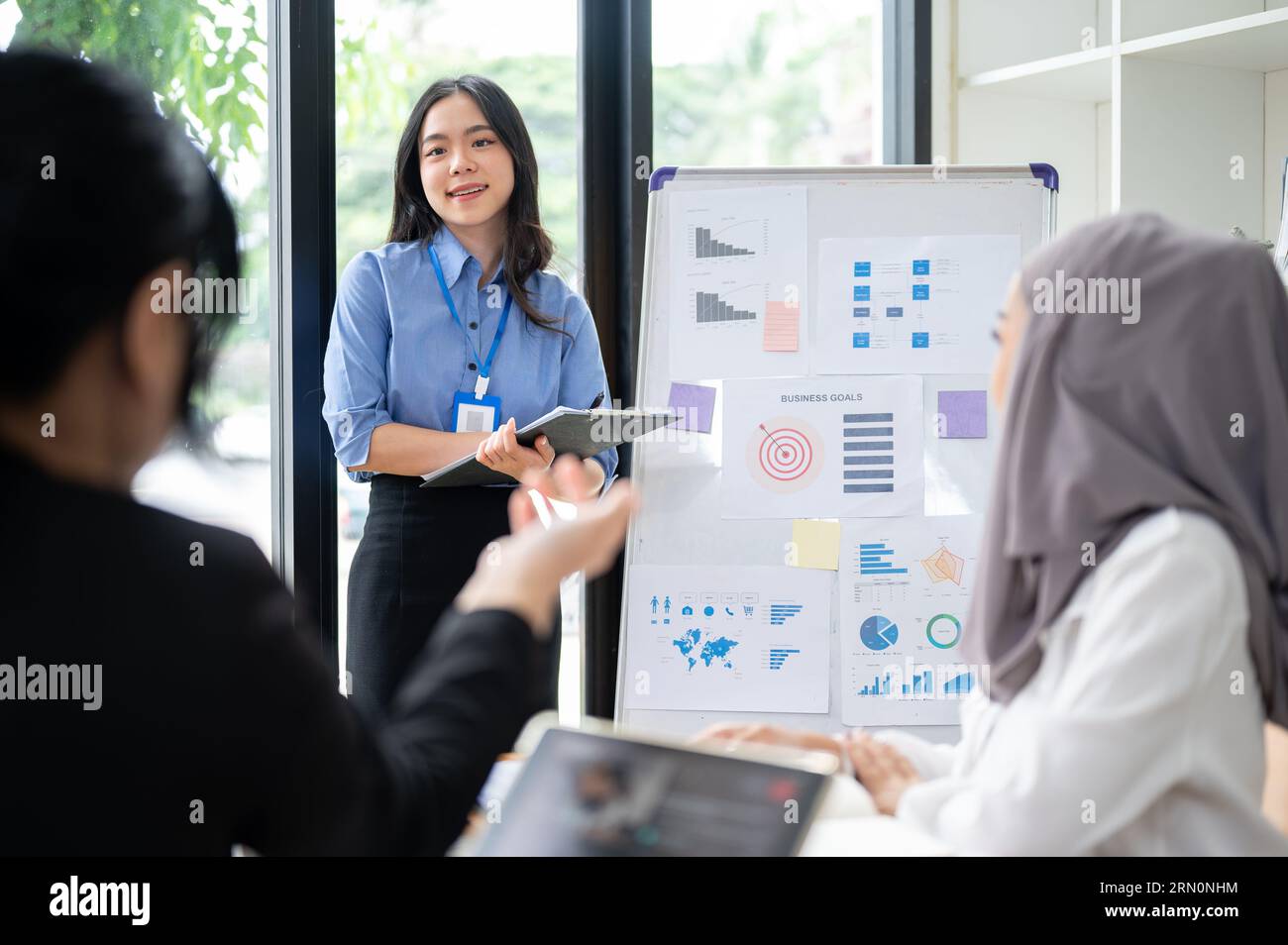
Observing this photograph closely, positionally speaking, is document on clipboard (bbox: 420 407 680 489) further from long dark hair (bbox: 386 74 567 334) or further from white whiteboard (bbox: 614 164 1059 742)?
long dark hair (bbox: 386 74 567 334)

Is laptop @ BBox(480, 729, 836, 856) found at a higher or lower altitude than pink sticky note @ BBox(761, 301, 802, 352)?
lower

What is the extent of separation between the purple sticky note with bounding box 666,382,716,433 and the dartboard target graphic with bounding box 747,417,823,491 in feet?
0.33

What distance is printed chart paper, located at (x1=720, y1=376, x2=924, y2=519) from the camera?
229 centimetres

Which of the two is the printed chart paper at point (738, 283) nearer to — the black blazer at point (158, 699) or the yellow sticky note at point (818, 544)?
the yellow sticky note at point (818, 544)

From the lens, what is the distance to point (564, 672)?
2.79m

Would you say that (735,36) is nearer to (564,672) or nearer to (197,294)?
(564,672)

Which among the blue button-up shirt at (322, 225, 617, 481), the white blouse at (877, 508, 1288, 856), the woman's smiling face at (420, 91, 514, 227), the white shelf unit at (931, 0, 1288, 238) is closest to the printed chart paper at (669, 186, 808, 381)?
the blue button-up shirt at (322, 225, 617, 481)

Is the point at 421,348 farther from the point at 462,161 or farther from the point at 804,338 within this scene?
the point at 804,338

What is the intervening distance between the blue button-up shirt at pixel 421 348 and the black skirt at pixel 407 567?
0.13 metres

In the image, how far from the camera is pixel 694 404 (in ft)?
7.63

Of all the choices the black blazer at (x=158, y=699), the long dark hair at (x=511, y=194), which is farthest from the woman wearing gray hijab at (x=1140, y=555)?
the long dark hair at (x=511, y=194)

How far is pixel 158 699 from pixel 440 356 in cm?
162
